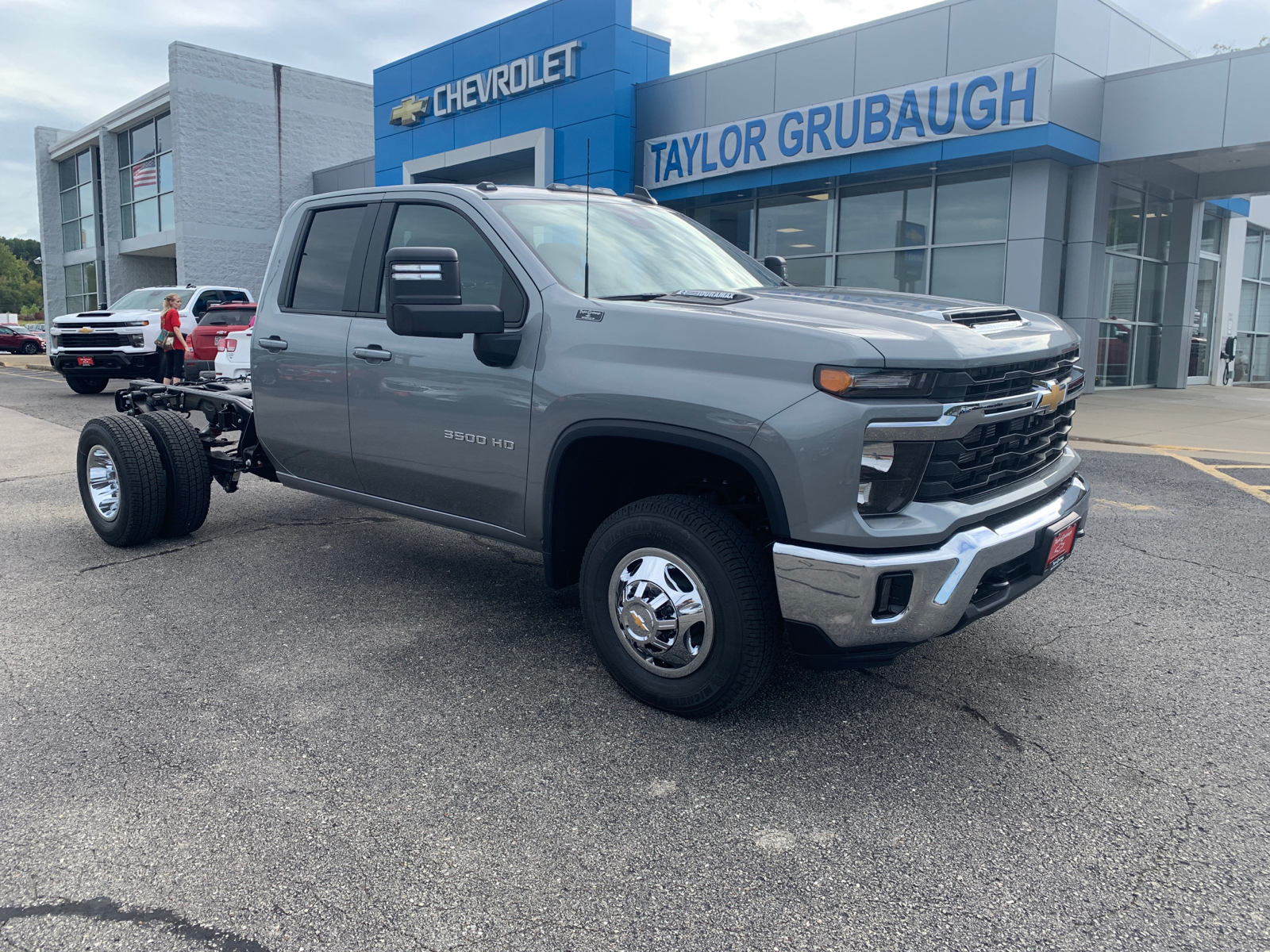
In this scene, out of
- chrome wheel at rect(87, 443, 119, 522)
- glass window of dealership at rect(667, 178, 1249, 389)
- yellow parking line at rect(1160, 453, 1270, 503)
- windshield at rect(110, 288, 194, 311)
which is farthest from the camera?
windshield at rect(110, 288, 194, 311)

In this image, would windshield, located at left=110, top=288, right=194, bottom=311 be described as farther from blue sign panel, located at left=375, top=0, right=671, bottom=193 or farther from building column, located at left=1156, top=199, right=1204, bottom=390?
building column, located at left=1156, top=199, right=1204, bottom=390

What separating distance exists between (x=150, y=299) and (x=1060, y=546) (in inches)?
724

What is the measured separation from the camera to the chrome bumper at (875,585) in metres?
2.82

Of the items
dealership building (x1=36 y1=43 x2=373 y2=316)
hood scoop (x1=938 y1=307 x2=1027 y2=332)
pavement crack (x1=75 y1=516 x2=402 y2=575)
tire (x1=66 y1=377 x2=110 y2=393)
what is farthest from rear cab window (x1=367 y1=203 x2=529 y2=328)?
dealership building (x1=36 y1=43 x2=373 y2=316)

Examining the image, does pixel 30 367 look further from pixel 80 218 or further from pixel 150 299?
pixel 80 218

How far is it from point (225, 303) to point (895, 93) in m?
12.3

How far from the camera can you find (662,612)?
324 cm

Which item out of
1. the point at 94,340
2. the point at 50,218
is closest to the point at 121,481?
the point at 94,340

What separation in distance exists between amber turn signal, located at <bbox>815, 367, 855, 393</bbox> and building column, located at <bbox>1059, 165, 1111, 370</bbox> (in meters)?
14.9

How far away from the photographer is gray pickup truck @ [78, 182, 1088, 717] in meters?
2.85

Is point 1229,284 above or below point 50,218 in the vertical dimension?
below

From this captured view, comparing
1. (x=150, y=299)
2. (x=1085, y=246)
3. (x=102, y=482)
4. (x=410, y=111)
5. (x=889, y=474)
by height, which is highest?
(x=410, y=111)

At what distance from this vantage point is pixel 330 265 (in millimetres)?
4652

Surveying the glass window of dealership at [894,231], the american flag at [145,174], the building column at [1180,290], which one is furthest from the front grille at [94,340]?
the building column at [1180,290]
